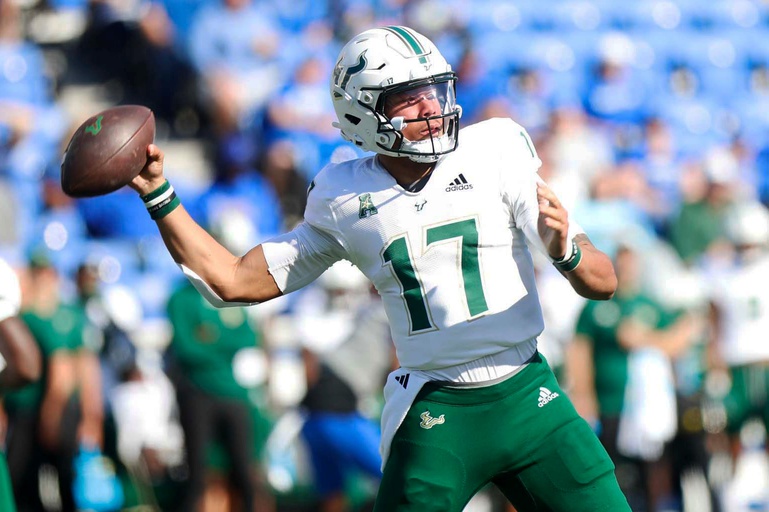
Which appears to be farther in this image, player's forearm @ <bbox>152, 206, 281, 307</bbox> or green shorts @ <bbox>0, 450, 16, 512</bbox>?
green shorts @ <bbox>0, 450, 16, 512</bbox>

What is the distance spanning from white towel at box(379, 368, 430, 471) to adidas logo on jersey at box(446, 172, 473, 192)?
1.72ft

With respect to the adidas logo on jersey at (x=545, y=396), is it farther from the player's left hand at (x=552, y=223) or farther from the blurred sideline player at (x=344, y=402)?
the blurred sideline player at (x=344, y=402)

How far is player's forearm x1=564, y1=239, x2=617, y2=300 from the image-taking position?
337 cm

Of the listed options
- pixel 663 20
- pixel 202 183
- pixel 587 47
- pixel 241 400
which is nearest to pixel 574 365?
pixel 241 400

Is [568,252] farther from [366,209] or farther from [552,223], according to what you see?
[366,209]

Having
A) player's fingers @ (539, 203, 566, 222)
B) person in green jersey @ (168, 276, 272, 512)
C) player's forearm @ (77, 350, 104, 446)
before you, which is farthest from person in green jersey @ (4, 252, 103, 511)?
player's fingers @ (539, 203, 566, 222)

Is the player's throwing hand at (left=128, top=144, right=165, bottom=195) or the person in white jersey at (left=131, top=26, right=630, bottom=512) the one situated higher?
the player's throwing hand at (left=128, top=144, right=165, bottom=195)

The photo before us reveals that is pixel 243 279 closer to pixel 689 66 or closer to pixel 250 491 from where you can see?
pixel 250 491

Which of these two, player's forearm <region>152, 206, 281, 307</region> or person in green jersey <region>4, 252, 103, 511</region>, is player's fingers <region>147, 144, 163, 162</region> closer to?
player's forearm <region>152, 206, 281, 307</region>

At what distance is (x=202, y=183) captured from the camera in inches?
366

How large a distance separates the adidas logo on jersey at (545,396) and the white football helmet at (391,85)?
0.71 metres

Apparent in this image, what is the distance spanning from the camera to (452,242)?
3434 millimetres

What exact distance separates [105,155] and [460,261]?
100 centimetres

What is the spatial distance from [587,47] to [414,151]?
814cm
